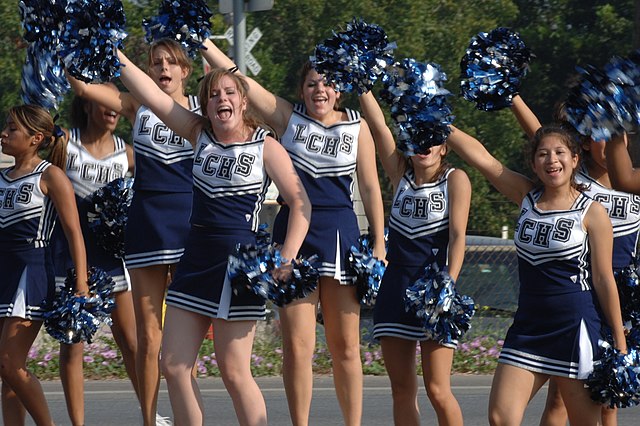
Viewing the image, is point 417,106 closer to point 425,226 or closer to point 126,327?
point 425,226

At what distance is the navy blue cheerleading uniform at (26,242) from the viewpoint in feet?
20.6

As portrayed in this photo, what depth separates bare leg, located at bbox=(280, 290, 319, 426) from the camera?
242 inches

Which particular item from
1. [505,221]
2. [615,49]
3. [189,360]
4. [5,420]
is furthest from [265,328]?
[615,49]

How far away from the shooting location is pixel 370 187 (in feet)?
21.1

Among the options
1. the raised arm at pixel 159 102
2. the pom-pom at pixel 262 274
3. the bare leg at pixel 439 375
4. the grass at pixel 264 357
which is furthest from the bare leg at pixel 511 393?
the grass at pixel 264 357

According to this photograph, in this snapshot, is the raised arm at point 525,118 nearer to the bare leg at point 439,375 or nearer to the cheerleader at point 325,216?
the cheerleader at point 325,216

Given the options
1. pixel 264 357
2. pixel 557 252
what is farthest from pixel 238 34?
pixel 557 252

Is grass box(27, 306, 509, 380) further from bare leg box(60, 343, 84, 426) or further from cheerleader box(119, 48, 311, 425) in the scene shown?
cheerleader box(119, 48, 311, 425)

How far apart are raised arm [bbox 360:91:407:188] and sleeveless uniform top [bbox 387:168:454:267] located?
274mm

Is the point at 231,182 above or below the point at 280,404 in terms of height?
above

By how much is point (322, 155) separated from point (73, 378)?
5.90 feet

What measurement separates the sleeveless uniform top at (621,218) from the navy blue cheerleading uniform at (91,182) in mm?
2512

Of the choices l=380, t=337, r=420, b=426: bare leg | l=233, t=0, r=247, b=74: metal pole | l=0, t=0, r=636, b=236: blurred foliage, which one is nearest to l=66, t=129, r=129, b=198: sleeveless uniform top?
l=380, t=337, r=420, b=426: bare leg

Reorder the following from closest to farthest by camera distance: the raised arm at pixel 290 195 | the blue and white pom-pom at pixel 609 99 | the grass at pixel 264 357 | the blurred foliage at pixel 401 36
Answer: the blue and white pom-pom at pixel 609 99
the raised arm at pixel 290 195
the grass at pixel 264 357
the blurred foliage at pixel 401 36
